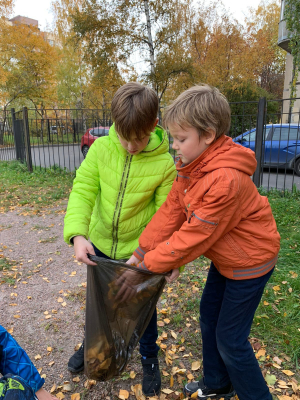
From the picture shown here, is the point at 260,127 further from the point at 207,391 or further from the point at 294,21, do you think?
the point at 207,391

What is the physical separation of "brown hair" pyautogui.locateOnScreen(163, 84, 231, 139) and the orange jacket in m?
0.08

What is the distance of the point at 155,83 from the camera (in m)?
14.3

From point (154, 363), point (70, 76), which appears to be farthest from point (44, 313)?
point (70, 76)

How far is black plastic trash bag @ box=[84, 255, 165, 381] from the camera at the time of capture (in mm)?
1502

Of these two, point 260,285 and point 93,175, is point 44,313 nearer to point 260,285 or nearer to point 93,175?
point 93,175

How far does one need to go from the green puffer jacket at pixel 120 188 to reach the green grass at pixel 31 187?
428cm

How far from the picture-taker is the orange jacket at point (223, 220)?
1.18m

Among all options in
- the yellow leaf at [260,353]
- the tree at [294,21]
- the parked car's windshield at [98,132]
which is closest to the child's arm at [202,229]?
the yellow leaf at [260,353]

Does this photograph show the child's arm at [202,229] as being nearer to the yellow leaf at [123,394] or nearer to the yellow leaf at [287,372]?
the yellow leaf at [123,394]

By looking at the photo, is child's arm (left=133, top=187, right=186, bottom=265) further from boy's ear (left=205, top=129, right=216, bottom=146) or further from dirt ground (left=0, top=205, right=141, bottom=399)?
dirt ground (left=0, top=205, right=141, bottom=399)

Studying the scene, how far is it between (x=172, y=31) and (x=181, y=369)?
52.3 feet

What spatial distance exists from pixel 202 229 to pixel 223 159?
28 cm

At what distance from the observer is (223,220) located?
47.8 inches

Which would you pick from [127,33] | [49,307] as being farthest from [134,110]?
[127,33]
